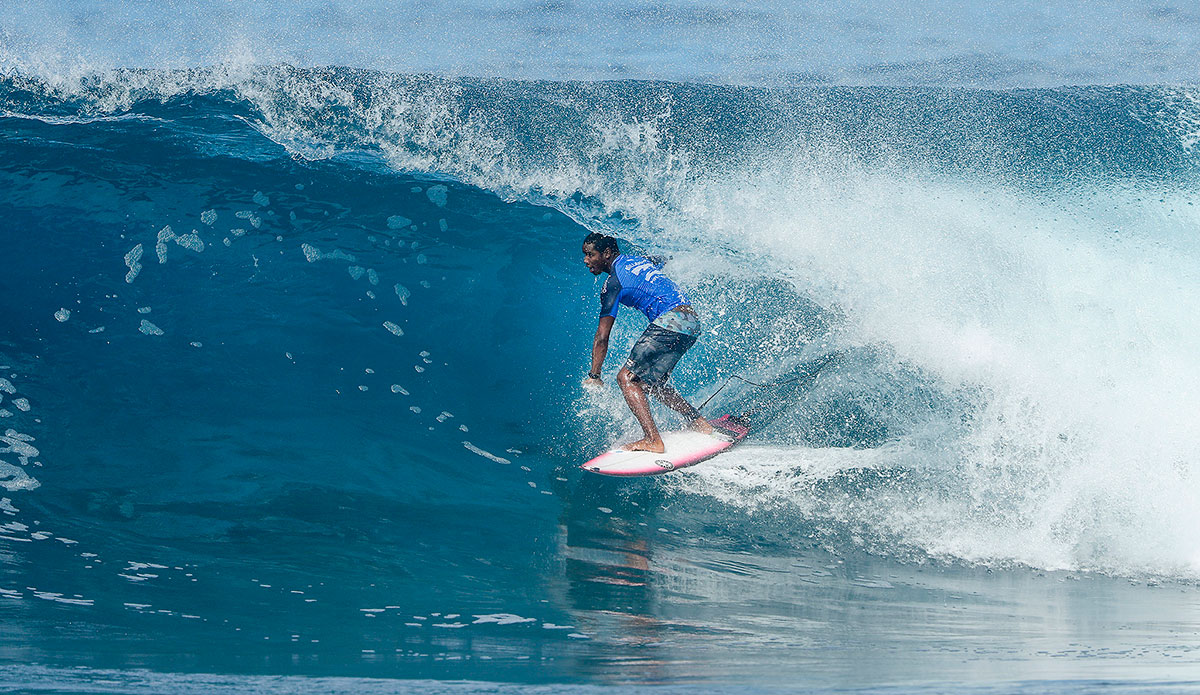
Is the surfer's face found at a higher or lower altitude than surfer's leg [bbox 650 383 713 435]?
higher

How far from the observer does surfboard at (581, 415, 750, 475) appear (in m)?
5.99

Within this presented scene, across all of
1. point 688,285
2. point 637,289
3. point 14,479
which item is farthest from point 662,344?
point 14,479

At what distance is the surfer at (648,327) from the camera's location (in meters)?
5.88

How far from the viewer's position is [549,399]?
24.1ft

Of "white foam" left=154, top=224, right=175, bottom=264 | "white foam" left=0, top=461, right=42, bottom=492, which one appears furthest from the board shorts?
"white foam" left=154, top=224, right=175, bottom=264

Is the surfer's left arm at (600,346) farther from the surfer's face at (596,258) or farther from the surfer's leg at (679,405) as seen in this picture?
the surfer's leg at (679,405)

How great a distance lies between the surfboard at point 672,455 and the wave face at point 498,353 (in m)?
0.19

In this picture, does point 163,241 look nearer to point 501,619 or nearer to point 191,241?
point 191,241

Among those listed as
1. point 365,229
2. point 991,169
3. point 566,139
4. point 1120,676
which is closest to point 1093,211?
point 991,169

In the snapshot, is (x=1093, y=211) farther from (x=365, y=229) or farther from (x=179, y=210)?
(x=179, y=210)

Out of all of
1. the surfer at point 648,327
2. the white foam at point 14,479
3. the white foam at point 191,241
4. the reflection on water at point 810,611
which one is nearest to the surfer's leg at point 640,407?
the surfer at point 648,327

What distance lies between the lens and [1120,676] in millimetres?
2859

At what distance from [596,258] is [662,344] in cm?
73

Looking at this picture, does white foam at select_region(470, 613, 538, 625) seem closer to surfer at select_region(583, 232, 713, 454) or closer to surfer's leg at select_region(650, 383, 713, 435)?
surfer at select_region(583, 232, 713, 454)
